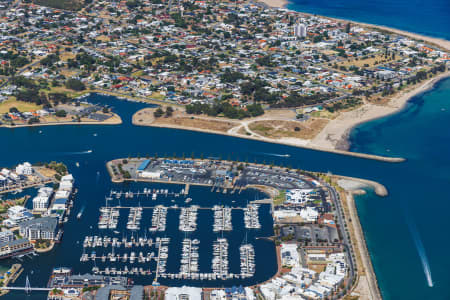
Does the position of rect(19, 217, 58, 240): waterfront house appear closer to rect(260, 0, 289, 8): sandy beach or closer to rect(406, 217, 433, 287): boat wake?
rect(406, 217, 433, 287): boat wake

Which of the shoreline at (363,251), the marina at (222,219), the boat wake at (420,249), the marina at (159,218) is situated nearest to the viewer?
the shoreline at (363,251)

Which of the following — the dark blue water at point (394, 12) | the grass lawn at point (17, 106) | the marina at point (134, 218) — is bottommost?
the grass lawn at point (17, 106)

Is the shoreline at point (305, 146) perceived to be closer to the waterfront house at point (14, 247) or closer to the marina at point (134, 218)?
the marina at point (134, 218)

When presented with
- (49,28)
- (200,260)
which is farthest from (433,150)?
(49,28)

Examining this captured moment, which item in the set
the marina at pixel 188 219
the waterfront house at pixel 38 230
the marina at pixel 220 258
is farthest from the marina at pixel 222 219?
the waterfront house at pixel 38 230

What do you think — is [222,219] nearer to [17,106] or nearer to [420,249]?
[420,249]
